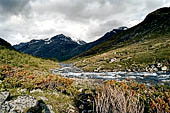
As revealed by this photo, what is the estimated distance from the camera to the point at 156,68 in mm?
48250

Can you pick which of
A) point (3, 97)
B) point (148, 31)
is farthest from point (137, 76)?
point (148, 31)

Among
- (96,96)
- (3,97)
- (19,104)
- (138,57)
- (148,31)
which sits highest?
(148,31)

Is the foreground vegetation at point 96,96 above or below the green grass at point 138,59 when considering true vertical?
below

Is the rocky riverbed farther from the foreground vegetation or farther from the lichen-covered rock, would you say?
the lichen-covered rock

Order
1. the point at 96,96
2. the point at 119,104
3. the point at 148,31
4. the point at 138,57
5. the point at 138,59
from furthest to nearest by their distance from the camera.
Answer: the point at 148,31
the point at 138,57
the point at 138,59
the point at 96,96
the point at 119,104

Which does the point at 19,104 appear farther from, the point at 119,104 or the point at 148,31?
the point at 148,31

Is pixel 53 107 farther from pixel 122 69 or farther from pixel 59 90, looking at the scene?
pixel 122 69

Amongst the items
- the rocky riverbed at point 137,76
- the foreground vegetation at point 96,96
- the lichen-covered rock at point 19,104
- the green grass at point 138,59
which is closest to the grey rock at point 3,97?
the lichen-covered rock at point 19,104

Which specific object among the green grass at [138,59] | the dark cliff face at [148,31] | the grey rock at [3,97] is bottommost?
the grey rock at [3,97]

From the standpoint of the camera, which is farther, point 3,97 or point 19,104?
point 3,97

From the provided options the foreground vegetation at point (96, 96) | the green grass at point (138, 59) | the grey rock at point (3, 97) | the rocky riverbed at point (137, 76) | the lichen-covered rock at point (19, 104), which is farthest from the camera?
the green grass at point (138, 59)

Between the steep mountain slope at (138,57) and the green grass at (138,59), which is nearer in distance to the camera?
the steep mountain slope at (138,57)

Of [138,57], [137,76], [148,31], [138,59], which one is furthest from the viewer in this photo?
[148,31]

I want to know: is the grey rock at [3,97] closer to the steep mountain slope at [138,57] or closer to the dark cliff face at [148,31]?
the steep mountain slope at [138,57]
